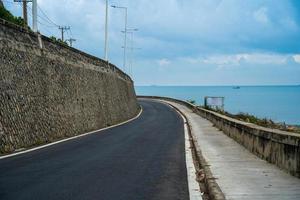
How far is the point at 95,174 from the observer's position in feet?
40.2

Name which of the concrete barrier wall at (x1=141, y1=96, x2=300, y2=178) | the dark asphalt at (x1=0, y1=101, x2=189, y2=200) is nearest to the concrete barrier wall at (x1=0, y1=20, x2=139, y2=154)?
the dark asphalt at (x1=0, y1=101, x2=189, y2=200)

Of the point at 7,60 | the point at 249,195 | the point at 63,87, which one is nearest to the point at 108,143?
the point at 7,60

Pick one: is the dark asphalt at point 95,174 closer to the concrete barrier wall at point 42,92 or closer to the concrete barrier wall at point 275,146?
the concrete barrier wall at point 42,92

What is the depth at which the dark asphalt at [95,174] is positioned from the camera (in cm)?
983

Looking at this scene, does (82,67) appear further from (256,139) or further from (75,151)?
(256,139)

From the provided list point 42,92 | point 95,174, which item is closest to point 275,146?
point 95,174

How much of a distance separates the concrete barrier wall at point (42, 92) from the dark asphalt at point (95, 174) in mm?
1909

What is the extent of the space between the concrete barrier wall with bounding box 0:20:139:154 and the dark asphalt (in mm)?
1909

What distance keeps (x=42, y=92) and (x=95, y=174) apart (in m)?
12.2

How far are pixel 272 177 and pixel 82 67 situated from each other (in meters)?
24.8

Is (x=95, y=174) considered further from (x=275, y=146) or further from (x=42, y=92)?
(x=42, y=92)

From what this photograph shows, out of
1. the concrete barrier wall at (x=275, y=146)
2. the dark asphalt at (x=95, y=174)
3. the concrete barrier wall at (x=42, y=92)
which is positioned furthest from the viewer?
the concrete barrier wall at (x=42, y=92)

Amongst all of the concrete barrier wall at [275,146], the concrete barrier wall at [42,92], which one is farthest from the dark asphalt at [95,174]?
the concrete barrier wall at [275,146]

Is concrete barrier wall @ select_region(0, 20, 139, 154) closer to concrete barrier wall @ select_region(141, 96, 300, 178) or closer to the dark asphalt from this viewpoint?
the dark asphalt
